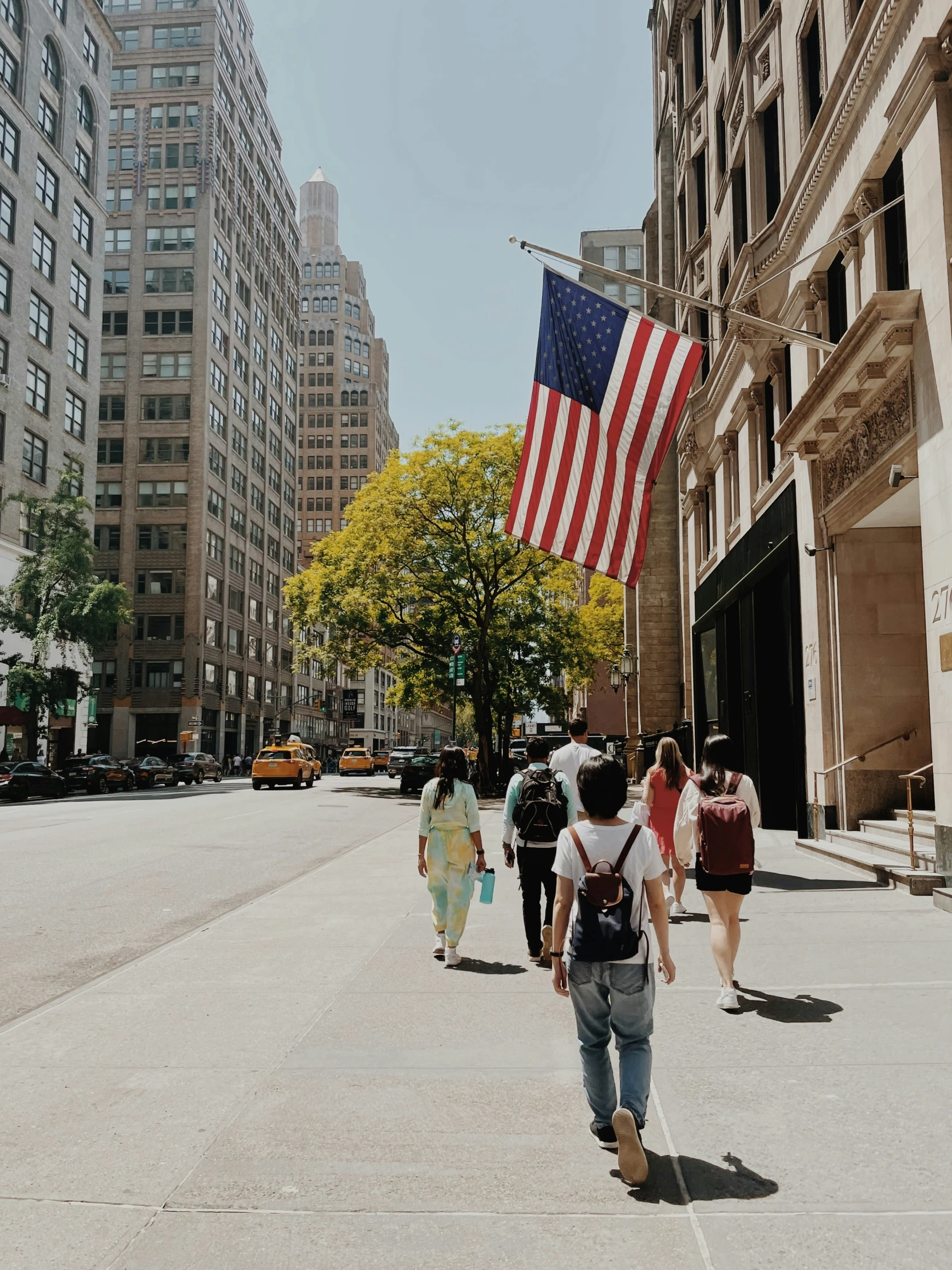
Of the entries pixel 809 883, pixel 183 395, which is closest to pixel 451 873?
pixel 809 883

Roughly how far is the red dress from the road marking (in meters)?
5.51

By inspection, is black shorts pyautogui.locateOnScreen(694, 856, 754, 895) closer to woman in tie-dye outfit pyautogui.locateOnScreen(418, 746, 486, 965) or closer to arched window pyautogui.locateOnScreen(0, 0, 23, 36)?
woman in tie-dye outfit pyautogui.locateOnScreen(418, 746, 486, 965)

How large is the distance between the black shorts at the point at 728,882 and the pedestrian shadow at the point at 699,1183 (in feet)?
9.21

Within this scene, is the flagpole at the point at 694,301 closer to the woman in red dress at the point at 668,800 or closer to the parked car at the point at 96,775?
the woman in red dress at the point at 668,800

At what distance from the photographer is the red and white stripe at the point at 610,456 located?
37.6ft

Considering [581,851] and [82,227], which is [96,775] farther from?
[581,851]

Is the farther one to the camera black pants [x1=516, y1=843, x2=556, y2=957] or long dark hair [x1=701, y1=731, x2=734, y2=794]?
black pants [x1=516, y1=843, x2=556, y2=957]

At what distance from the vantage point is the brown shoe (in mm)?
3826

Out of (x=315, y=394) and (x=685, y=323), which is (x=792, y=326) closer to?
(x=685, y=323)

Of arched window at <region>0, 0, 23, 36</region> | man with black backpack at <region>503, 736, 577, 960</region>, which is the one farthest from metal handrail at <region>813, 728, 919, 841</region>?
arched window at <region>0, 0, 23, 36</region>

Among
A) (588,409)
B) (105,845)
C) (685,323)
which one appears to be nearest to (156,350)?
Result: (685,323)

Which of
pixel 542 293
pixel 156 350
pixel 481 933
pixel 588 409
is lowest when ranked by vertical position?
pixel 481 933

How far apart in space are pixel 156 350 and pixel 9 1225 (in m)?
78.1

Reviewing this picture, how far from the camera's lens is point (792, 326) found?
1761cm
